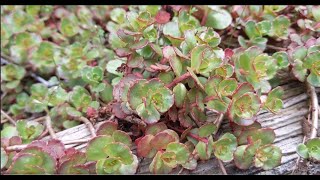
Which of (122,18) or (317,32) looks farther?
(122,18)

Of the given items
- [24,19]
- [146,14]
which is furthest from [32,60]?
[146,14]

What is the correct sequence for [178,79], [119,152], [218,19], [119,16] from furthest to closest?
[119,16], [218,19], [178,79], [119,152]

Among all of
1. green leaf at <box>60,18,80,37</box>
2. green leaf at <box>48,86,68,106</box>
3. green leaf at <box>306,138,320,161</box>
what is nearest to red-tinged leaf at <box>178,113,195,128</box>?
green leaf at <box>306,138,320,161</box>

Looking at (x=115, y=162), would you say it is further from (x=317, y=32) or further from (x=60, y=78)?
(x=317, y=32)

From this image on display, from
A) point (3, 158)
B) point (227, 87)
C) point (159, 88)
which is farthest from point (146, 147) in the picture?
point (3, 158)

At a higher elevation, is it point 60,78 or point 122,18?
point 122,18

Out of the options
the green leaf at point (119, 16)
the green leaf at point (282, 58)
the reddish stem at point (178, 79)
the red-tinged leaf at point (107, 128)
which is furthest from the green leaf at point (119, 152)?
the green leaf at point (119, 16)

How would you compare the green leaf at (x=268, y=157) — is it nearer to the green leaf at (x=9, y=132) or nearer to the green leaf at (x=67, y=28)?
the green leaf at (x=9, y=132)

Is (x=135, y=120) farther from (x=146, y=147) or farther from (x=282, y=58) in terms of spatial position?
(x=282, y=58)
